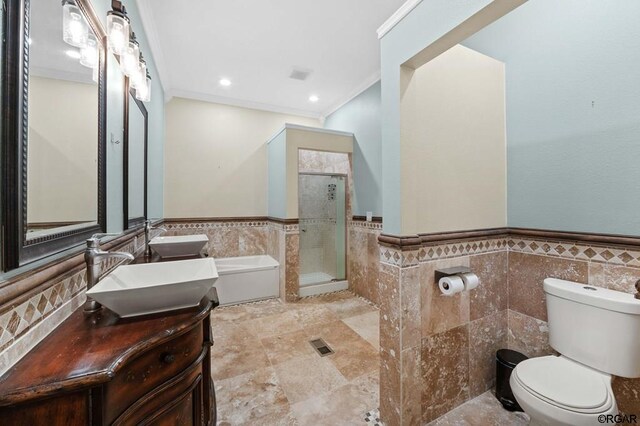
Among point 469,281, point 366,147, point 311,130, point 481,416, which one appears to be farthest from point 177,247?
point 366,147

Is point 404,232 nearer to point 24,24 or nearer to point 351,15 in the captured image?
point 24,24

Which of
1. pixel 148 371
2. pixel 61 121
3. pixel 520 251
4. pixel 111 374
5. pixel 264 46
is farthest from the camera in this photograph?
pixel 264 46

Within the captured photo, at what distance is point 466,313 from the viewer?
167cm

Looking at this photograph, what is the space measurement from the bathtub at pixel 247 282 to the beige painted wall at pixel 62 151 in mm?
2206

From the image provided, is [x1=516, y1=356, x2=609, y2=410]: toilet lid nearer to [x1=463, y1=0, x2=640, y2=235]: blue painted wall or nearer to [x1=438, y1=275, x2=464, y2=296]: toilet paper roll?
[x1=438, y1=275, x2=464, y2=296]: toilet paper roll

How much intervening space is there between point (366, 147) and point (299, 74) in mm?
1250

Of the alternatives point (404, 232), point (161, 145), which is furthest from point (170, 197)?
point (404, 232)

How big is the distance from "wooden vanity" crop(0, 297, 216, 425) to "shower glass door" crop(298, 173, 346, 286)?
9.34ft

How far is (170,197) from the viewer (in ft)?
11.8

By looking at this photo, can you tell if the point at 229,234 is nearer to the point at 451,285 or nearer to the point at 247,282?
the point at 247,282

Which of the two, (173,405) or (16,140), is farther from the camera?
(173,405)

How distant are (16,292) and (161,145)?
3124 millimetres

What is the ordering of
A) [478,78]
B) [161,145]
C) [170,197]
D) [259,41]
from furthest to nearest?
1. [170,197]
2. [161,145]
3. [259,41]
4. [478,78]

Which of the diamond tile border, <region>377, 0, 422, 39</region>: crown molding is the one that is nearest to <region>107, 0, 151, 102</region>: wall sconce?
<region>377, 0, 422, 39</region>: crown molding
